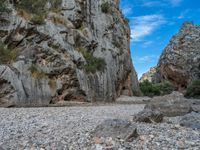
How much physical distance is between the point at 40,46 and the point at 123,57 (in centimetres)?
1660

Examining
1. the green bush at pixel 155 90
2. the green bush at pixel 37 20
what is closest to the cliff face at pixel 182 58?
the green bush at pixel 155 90

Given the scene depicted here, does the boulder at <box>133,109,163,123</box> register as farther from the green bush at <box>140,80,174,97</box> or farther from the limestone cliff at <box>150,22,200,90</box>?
the limestone cliff at <box>150,22,200,90</box>

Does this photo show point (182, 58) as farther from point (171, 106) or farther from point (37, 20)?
point (171, 106)

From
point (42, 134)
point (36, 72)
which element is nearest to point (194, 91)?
point (36, 72)

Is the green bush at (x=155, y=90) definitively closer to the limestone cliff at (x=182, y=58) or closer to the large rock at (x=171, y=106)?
the limestone cliff at (x=182, y=58)

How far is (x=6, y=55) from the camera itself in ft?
84.8

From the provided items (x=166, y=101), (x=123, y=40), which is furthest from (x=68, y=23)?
(x=166, y=101)

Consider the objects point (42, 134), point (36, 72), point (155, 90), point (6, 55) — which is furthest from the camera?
point (155, 90)

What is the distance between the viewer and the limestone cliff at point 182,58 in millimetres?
64688

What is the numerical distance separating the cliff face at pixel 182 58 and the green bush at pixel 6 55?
42754 mm

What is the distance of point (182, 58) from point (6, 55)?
155 ft

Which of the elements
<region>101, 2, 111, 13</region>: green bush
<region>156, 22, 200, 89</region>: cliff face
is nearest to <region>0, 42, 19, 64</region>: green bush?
<region>101, 2, 111, 13</region>: green bush

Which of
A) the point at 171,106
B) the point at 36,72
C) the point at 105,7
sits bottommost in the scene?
the point at 171,106

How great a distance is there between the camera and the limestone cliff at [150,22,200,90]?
2547 inches
